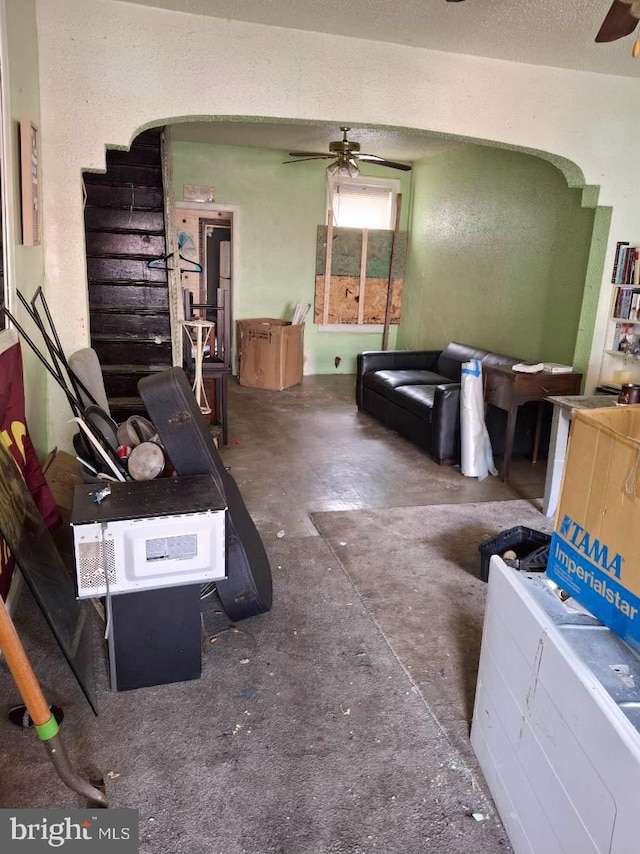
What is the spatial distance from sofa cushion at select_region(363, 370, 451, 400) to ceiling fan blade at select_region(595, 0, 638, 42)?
340 cm

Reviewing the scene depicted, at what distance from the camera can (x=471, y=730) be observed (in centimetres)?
187

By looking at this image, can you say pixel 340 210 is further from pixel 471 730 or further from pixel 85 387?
pixel 471 730

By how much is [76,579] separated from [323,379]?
615 centimetres

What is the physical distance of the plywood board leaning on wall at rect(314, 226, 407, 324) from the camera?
7828 mm

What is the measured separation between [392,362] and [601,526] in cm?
486

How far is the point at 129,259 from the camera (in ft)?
15.5

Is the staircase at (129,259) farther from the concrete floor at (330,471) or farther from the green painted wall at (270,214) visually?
the green painted wall at (270,214)

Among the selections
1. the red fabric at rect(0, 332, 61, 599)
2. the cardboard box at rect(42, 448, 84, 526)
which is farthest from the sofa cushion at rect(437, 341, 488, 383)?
the red fabric at rect(0, 332, 61, 599)

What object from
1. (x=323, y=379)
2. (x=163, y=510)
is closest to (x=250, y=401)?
(x=323, y=379)

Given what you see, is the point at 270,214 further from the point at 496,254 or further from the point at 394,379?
the point at 394,379

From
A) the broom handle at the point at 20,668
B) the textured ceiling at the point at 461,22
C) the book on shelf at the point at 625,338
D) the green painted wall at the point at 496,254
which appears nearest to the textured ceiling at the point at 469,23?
the textured ceiling at the point at 461,22

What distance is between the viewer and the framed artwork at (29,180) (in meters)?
2.80

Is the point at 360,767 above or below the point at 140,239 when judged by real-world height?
below

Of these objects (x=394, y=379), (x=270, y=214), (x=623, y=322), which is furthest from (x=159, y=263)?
(x=623, y=322)
